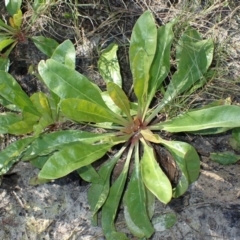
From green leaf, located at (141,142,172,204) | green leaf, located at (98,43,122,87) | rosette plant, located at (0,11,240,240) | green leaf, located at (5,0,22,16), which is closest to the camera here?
green leaf, located at (141,142,172,204)

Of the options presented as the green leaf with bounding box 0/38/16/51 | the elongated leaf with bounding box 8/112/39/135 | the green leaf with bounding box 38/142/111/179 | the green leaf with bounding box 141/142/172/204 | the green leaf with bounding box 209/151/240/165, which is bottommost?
the green leaf with bounding box 209/151/240/165

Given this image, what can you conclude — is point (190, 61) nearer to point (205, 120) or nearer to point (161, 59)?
point (161, 59)

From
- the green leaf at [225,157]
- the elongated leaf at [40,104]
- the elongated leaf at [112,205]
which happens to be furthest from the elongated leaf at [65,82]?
the green leaf at [225,157]

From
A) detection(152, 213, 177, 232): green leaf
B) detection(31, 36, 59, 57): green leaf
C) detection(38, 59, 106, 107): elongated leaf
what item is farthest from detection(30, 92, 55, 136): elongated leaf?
detection(152, 213, 177, 232): green leaf

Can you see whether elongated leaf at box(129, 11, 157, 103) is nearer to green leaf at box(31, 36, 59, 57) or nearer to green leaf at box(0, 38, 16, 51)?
green leaf at box(31, 36, 59, 57)

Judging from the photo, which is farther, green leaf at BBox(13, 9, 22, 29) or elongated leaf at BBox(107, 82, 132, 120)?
green leaf at BBox(13, 9, 22, 29)

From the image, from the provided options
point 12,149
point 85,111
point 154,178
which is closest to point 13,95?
point 12,149
